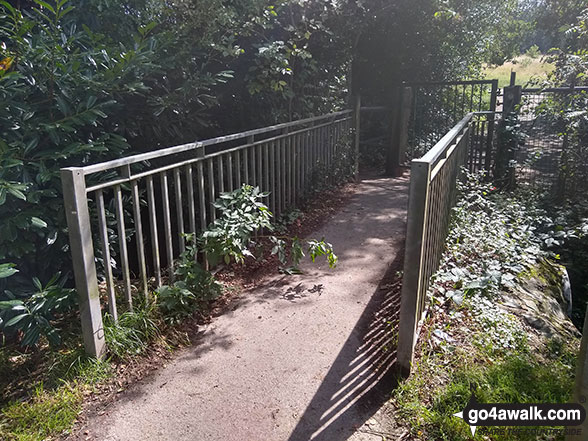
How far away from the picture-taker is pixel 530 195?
7.11 meters

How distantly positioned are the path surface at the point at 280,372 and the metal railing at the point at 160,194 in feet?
1.88

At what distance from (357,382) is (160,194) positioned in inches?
117

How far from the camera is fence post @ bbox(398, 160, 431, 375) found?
2.58 meters

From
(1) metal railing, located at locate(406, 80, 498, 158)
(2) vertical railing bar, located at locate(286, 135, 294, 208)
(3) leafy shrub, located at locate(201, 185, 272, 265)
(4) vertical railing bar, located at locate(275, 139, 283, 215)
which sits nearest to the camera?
(3) leafy shrub, located at locate(201, 185, 272, 265)

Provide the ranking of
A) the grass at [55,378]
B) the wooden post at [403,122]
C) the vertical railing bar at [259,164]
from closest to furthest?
the grass at [55,378]
the vertical railing bar at [259,164]
the wooden post at [403,122]

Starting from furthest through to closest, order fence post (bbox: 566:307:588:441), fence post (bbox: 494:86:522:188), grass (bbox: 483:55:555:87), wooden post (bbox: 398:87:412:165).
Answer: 1. grass (bbox: 483:55:555:87)
2. wooden post (bbox: 398:87:412:165)
3. fence post (bbox: 494:86:522:188)
4. fence post (bbox: 566:307:588:441)

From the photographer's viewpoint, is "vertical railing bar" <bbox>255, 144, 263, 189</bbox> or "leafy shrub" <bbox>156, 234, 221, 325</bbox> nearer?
"leafy shrub" <bbox>156, 234, 221, 325</bbox>

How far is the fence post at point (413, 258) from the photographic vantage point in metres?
2.58

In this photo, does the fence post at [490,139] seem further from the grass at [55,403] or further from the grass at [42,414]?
the grass at [42,414]

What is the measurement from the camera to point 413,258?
8.77 ft

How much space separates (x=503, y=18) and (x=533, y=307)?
11686mm

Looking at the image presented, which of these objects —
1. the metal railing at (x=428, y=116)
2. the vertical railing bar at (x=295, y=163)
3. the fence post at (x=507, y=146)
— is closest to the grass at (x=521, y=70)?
the metal railing at (x=428, y=116)

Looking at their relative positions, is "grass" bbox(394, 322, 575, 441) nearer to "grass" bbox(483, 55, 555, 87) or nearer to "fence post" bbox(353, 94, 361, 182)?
"fence post" bbox(353, 94, 361, 182)

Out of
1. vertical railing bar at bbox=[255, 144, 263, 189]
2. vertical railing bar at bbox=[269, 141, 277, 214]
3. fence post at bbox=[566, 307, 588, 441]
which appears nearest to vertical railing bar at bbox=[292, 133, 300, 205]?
vertical railing bar at bbox=[269, 141, 277, 214]
